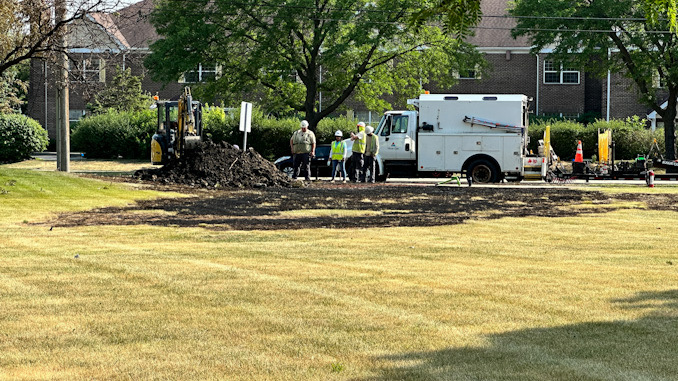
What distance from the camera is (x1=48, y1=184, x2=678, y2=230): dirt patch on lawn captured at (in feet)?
55.1

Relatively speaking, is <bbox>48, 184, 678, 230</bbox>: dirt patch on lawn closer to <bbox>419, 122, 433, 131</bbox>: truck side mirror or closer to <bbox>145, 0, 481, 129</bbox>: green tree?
<bbox>419, 122, 433, 131</bbox>: truck side mirror

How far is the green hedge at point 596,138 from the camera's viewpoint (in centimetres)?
4569

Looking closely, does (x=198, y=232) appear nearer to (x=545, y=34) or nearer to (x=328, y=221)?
(x=328, y=221)

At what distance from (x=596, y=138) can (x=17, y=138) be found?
26.9 m

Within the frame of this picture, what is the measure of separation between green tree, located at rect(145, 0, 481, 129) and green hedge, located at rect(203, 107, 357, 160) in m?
3.05

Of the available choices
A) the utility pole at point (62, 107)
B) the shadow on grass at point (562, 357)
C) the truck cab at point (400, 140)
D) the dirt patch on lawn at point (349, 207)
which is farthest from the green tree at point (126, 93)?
the shadow on grass at point (562, 357)

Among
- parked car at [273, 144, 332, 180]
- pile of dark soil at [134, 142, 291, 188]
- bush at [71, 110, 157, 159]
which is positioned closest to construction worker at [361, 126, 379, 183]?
pile of dark soil at [134, 142, 291, 188]

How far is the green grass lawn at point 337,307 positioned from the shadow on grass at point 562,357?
14 mm

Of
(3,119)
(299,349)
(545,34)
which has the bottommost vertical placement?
(299,349)

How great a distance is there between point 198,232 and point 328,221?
300cm

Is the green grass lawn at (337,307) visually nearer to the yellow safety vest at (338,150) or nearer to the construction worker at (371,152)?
the construction worker at (371,152)

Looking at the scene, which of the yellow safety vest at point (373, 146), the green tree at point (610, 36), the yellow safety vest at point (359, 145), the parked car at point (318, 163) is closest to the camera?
the yellow safety vest at point (373, 146)

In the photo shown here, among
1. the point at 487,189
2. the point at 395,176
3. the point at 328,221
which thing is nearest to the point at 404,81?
the point at 395,176

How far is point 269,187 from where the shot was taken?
26.8 meters
